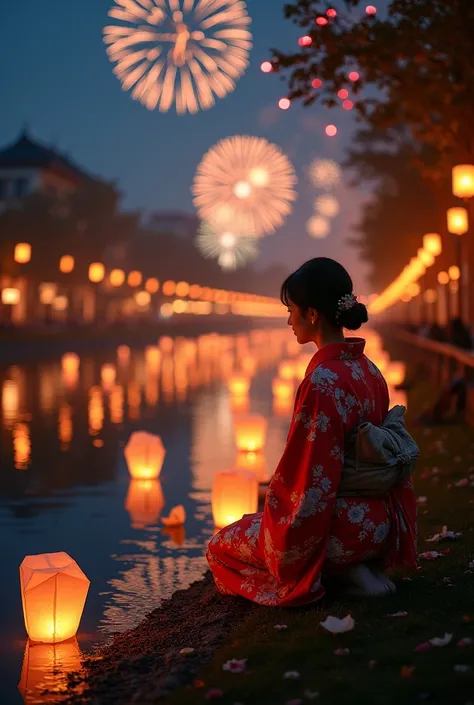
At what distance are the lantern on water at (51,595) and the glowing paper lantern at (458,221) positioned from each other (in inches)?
580

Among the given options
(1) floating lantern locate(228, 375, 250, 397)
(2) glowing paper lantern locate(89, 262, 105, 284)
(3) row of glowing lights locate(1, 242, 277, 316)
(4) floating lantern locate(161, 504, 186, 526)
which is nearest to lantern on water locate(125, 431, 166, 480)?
(4) floating lantern locate(161, 504, 186, 526)

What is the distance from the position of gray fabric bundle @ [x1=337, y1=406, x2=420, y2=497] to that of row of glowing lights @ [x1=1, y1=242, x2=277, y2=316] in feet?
144

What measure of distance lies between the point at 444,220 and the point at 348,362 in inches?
943

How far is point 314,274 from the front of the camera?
15.9 ft

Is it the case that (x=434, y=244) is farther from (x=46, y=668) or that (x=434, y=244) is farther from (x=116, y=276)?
(x=116, y=276)

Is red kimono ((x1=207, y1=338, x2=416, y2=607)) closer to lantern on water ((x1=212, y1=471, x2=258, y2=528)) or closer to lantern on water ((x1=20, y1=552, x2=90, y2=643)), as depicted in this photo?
lantern on water ((x1=20, y1=552, x2=90, y2=643))

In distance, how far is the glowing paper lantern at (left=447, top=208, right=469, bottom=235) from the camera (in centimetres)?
1902

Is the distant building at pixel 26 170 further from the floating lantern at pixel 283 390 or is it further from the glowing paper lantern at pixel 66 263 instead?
the floating lantern at pixel 283 390

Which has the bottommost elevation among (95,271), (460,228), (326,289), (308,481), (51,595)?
(51,595)

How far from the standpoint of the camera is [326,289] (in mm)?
4844

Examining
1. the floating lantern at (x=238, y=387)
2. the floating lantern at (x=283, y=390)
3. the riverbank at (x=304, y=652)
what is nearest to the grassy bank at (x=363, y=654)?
the riverbank at (x=304, y=652)

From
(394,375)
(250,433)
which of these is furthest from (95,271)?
(250,433)

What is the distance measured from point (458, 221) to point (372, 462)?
593 inches

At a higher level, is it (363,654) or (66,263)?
(66,263)
